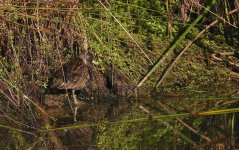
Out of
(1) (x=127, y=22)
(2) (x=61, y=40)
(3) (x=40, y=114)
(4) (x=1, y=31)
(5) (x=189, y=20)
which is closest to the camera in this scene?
(3) (x=40, y=114)

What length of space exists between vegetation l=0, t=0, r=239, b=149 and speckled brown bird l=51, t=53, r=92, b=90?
89 millimetres

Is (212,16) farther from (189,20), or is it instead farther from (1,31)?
(1,31)

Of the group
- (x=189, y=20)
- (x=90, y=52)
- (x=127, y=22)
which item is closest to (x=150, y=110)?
(x=90, y=52)

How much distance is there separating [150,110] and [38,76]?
1.06m

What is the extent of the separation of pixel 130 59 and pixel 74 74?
2.17ft

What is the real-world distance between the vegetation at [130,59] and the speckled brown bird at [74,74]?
0.09 m

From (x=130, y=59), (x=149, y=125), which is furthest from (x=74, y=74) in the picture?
(x=149, y=125)

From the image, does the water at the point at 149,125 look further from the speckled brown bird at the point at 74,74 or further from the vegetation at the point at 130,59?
the speckled brown bird at the point at 74,74

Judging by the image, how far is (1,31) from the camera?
4.95 metres

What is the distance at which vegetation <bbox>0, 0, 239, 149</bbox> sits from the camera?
13.4 ft

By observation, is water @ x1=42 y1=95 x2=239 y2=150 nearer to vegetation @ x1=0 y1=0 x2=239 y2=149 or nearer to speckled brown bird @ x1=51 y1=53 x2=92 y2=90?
vegetation @ x1=0 y1=0 x2=239 y2=149

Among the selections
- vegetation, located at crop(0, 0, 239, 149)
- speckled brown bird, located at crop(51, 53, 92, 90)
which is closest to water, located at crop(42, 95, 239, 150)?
vegetation, located at crop(0, 0, 239, 149)

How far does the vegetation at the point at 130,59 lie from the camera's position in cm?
408

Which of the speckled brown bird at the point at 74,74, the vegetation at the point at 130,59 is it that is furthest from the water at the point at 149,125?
the speckled brown bird at the point at 74,74
